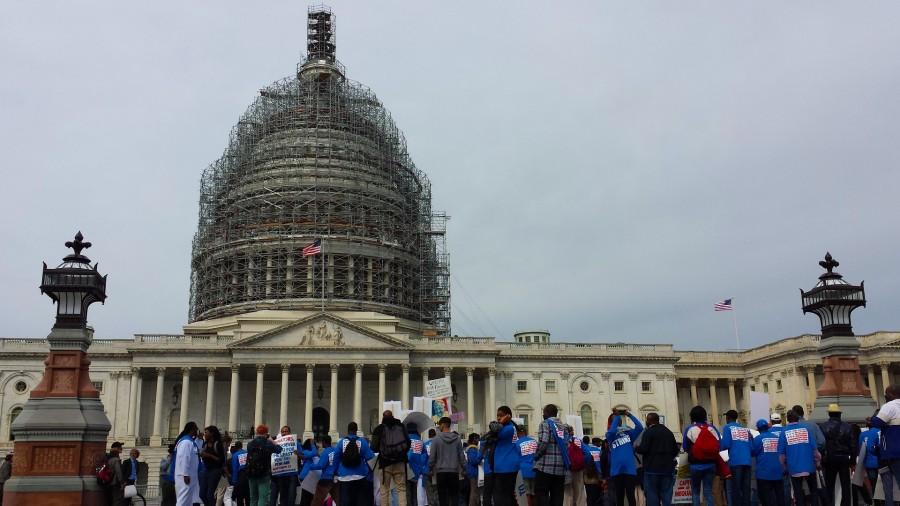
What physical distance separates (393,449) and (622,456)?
5.23 m

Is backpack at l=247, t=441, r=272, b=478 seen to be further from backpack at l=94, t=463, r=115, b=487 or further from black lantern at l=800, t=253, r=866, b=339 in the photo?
black lantern at l=800, t=253, r=866, b=339

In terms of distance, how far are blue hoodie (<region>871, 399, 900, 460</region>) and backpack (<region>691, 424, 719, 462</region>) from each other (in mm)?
3181

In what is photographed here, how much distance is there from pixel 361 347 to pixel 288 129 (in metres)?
30.6

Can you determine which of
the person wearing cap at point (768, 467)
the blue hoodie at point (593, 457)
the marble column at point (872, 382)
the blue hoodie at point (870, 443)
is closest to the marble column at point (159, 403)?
the blue hoodie at point (593, 457)

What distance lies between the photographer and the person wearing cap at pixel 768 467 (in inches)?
739

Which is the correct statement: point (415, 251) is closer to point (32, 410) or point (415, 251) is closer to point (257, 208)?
point (257, 208)

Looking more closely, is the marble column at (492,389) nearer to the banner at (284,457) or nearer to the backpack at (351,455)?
the banner at (284,457)

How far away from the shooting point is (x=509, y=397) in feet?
255

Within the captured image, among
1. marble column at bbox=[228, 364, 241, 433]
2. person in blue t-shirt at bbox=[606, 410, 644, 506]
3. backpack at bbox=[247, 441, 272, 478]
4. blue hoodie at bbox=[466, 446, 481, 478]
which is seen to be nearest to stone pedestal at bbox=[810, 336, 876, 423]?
person in blue t-shirt at bbox=[606, 410, 644, 506]

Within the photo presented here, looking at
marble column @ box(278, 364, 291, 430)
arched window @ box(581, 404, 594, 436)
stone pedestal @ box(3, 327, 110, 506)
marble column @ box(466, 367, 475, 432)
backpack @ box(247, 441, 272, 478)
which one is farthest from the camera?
arched window @ box(581, 404, 594, 436)

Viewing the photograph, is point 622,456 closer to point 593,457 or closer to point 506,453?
point 506,453

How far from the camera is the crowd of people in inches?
695

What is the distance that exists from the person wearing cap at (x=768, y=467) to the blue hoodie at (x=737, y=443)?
0.21 meters

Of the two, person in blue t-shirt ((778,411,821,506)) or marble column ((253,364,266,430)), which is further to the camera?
marble column ((253,364,266,430))
